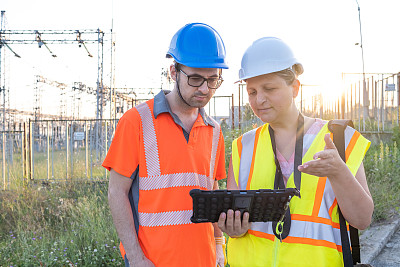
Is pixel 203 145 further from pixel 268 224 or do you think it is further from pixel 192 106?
pixel 268 224

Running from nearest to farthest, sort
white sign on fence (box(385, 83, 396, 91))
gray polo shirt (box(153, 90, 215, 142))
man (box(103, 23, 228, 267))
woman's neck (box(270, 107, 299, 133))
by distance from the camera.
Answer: woman's neck (box(270, 107, 299, 133)) → man (box(103, 23, 228, 267)) → gray polo shirt (box(153, 90, 215, 142)) → white sign on fence (box(385, 83, 396, 91))

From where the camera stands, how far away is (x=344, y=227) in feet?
5.19

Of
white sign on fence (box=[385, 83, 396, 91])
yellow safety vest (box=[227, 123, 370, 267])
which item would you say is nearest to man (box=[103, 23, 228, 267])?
yellow safety vest (box=[227, 123, 370, 267])

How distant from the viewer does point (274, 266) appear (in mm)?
1620

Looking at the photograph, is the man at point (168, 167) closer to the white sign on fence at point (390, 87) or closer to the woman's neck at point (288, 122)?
Result: the woman's neck at point (288, 122)

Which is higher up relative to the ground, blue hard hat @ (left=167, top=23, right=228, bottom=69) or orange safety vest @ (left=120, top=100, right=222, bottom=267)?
blue hard hat @ (left=167, top=23, right=228, bottom=69)

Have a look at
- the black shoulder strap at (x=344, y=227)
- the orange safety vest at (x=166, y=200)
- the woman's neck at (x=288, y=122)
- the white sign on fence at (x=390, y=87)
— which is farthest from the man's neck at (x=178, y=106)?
the white sign on fence at (x=390, y=87)

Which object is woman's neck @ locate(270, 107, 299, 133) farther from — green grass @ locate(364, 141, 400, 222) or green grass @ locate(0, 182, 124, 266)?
green grass @ locate(364, 141, 400, 222)

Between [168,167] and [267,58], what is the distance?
2.67 feet

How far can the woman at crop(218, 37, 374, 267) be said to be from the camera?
1.55 meters

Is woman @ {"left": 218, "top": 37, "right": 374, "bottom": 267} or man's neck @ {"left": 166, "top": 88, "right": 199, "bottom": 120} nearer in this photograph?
woman @ {"left": 218, "top": 37, "right": 374, "bottom": 267}

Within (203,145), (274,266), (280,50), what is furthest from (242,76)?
(274,266)

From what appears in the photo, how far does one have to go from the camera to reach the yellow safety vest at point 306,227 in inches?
61.8

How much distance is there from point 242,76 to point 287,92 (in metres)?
0.24
